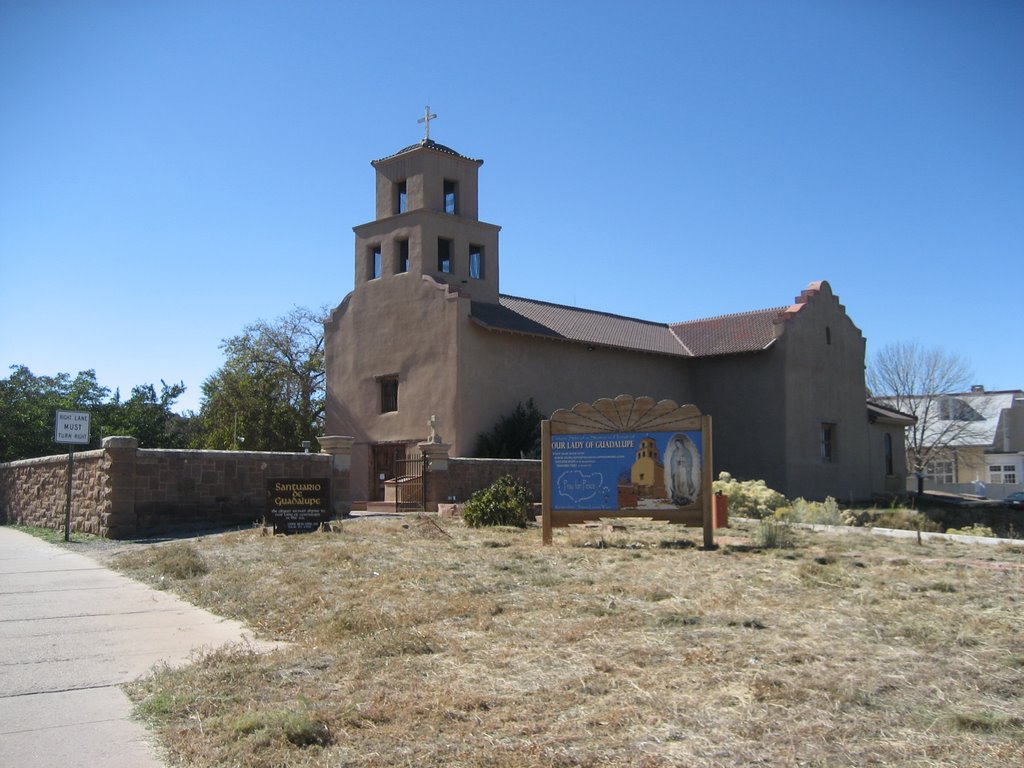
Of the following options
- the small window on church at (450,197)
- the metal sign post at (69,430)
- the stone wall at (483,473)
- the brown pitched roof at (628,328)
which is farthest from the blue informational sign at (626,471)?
the small window on church at (450,197)

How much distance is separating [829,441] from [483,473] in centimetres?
1906

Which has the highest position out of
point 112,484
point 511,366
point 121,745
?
point 511,366

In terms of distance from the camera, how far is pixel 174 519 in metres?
19.3

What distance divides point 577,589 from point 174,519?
480 inches

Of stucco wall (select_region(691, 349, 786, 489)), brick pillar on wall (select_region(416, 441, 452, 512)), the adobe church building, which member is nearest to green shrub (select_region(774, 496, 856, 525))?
brick pillar on wall (select_region(416, 441, 452, 512))

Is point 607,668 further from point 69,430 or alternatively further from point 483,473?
point 483,473

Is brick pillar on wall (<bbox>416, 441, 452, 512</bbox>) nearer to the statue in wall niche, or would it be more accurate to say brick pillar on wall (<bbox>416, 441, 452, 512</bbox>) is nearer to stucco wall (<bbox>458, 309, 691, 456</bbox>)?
stucco wall (<bbox>458, 309, 691, 456</bbox>)

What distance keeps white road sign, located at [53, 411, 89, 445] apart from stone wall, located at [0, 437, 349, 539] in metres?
0.49

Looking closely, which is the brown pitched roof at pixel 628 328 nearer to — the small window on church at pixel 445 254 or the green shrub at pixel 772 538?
the small window on church at pixel 445 254

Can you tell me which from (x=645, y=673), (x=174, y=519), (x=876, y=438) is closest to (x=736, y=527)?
(x=174, y=519)

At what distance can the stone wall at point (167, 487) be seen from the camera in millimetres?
18469

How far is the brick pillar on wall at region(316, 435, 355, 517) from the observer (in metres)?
21.9

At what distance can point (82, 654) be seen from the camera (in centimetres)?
800

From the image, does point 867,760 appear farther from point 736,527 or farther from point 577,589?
point 736,527
